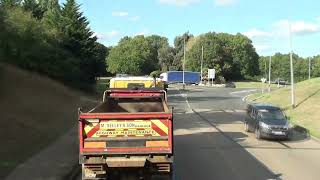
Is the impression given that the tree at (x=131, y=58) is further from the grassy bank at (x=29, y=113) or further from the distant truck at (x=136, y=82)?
the distant truck at (x=136, y=82)

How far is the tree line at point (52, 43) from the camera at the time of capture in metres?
36.0

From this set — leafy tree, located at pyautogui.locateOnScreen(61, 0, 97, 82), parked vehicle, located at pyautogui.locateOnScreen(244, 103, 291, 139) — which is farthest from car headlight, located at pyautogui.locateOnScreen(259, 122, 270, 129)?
leafy tree, located at pyautogui.locateOnScreen(61, 0, 97, 82)

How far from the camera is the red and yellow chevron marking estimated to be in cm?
1298

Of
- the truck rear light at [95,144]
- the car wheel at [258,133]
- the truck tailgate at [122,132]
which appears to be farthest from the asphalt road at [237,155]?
the truck rear light at [95,144]

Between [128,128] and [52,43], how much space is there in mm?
32124

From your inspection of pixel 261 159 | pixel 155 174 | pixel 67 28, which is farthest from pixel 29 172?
pixel 67 28

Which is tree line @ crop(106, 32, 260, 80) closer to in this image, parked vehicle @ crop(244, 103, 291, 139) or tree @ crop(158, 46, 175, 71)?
tree @ crop(158, 46, 175, 71)

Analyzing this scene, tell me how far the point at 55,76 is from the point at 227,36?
121095 mm

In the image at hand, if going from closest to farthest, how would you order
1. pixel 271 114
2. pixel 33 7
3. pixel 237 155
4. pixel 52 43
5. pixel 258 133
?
pixel 237 155, pixel 258 133, pixel 271 114, pixel 52 43, pixel 33 7

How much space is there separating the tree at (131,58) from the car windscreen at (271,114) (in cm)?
10623

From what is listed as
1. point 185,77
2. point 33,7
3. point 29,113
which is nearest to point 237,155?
point 29,113

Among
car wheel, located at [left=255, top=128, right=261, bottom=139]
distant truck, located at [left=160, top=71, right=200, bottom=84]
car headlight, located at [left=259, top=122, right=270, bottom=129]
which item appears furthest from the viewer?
distant truck, located at [left=160, top=71, right=200, bottom=84]

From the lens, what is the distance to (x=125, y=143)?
12.9 metres

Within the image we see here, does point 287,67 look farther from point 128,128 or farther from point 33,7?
point 128,128
